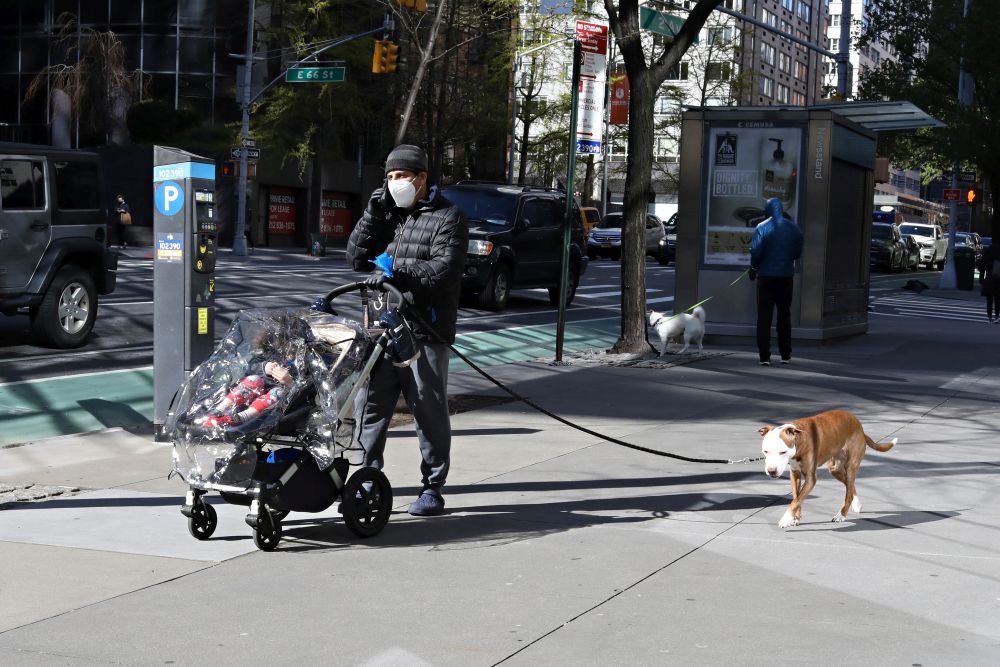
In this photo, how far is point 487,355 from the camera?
49.8 feet

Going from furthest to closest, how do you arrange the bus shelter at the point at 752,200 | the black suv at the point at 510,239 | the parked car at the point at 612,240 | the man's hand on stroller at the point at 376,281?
1. the parked car at the point at 612,240
2. the black suv at the point at 510,239
3. the bus shelter at the point at 752,200
4. the man's hand on stroller at the point at 376,281

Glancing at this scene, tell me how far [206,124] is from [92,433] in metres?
40.8

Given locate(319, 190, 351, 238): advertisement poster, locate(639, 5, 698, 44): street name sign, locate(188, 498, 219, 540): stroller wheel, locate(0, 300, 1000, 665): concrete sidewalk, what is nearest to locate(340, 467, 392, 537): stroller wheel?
locate(0, 300, 1000, 665): concrete sidewalk

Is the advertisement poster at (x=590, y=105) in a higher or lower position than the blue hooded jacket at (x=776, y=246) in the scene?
higher

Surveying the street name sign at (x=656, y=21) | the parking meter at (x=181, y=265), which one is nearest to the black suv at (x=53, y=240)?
the parking meter at (x=181, y=265)

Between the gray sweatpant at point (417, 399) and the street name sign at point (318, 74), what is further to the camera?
the street name sign at point (318, 74)

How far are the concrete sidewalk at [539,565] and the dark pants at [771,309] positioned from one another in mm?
4675

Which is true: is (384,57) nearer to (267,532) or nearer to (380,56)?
(380,56)

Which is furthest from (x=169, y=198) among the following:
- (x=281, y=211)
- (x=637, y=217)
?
(x=281, y=211)

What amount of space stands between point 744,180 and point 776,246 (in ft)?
8.86

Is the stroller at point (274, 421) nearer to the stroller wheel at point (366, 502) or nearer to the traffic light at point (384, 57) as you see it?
the stroller wheel at point (366, 502)

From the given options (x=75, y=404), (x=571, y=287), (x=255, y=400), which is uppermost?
(x=255, y=400)

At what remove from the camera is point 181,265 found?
28.1ft

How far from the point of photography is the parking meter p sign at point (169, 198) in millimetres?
8445
